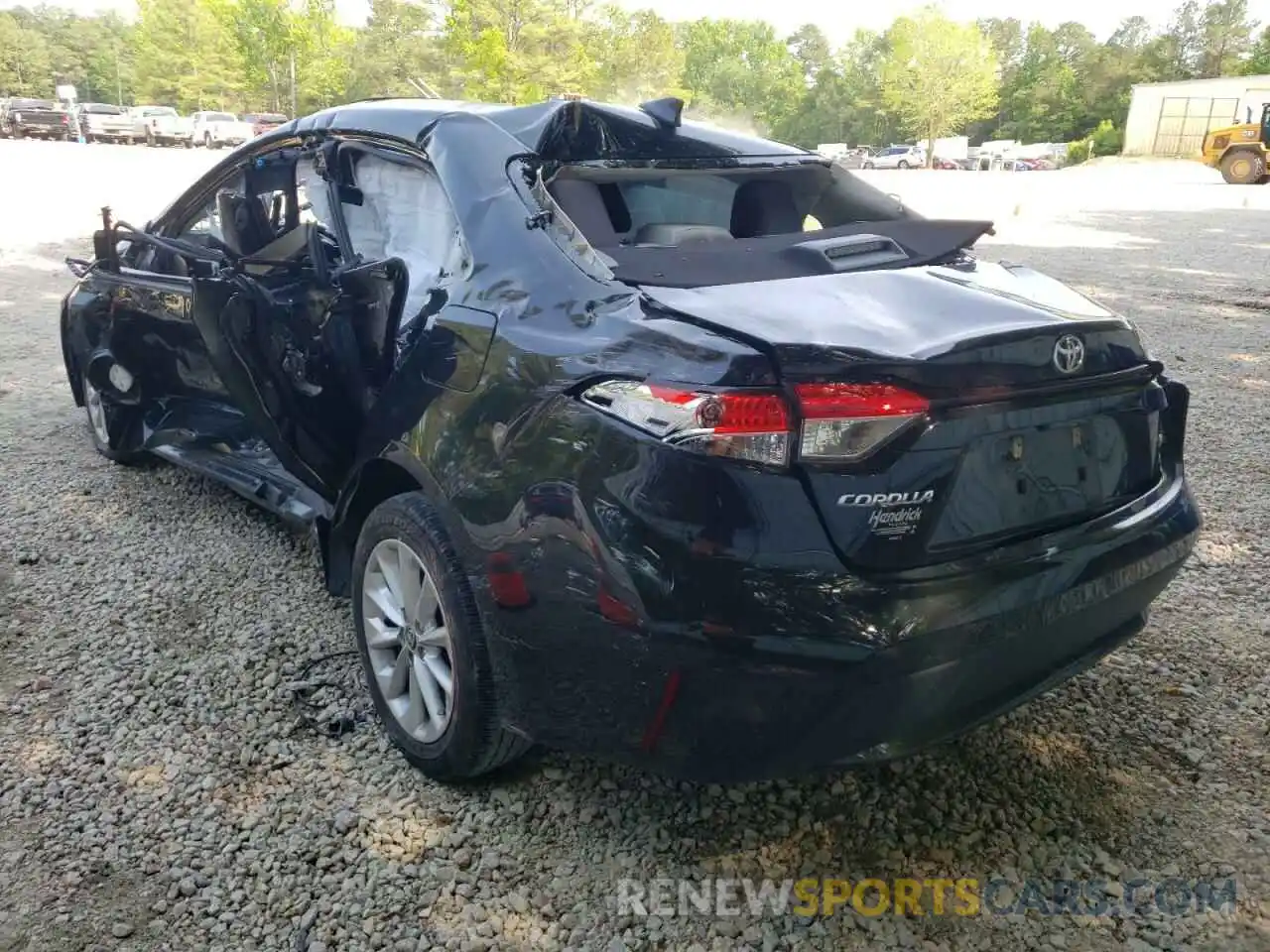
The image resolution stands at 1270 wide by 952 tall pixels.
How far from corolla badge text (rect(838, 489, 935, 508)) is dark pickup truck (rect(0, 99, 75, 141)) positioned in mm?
50456

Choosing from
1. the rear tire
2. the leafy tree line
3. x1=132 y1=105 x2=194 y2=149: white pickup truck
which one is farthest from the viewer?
x1=132 y1=105 x2=194 y2=149: white pickup truck

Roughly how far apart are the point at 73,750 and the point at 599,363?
1903mm

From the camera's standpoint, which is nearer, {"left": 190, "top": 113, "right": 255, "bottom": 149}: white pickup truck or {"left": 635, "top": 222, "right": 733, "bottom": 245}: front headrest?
{"left": 635, "top": 222, "right": 733, "bottom": 245}: front headrest

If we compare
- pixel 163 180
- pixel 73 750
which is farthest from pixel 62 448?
pixel 163 180

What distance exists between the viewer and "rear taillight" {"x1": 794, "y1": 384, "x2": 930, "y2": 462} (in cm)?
189

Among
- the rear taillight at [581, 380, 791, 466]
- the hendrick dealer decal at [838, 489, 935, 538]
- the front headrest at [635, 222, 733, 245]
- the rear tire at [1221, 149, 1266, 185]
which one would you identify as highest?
the front headrest at [635, 222, 733, 245]

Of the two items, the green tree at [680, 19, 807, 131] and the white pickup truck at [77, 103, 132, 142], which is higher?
the green tree at [680, 19, 807, 131]

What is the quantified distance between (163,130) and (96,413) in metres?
45.3

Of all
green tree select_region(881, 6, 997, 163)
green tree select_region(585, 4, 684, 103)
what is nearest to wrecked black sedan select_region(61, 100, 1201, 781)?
green tree select_region(585, 4, 684, 103)

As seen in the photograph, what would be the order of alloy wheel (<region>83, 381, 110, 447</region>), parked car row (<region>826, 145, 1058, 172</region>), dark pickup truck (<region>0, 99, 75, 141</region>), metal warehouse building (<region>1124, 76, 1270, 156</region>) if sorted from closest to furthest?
1. alloy wheel (<region>83, 381, 110, 447</region>)
2. dark pickup truck (<region>0, 99, 75, 141</region>)
3. metal warehouse building (<region>1124, 76, 1270, 156</region>)
4. parked car row (<region>826, 145, 1058, 172</region>)

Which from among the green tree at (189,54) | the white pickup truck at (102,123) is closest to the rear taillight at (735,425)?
the white pickup truck at (102,123)

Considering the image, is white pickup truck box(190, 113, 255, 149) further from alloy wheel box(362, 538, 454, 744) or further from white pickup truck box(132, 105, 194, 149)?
alloy wheel box(362, 538, 454, 744)

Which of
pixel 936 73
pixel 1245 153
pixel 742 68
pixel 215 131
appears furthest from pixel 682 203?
pixel 742 68

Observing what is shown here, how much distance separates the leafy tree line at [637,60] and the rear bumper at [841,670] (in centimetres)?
2048
